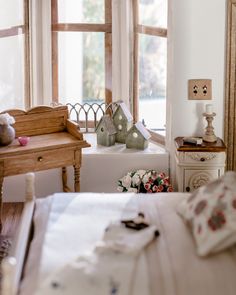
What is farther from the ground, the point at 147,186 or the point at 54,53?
the point at 54,53

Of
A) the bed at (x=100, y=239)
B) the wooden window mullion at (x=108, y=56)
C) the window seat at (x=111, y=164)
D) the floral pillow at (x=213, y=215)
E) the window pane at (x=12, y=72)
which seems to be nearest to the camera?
the bed at (x=100, y=239)

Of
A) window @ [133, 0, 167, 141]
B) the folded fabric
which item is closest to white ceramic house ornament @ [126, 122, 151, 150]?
window @ [133, 0, 167, 141]

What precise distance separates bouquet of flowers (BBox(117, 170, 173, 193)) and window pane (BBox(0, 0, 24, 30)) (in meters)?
1.57

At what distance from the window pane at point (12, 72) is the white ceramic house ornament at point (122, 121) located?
2.67ft

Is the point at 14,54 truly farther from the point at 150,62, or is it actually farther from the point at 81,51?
the point at 150,62

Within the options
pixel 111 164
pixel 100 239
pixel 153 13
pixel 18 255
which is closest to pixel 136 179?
pixel 111 164

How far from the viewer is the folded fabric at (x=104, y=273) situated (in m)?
2.34

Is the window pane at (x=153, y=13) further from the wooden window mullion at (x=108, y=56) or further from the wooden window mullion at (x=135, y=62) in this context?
the wooden window mullion at (x=108, y=56)

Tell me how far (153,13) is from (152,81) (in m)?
0.54

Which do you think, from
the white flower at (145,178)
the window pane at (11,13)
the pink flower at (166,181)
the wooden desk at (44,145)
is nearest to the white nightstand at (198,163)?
the pink flower at (166,181)

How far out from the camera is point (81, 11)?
5.27m

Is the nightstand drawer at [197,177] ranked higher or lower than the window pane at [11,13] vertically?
lower

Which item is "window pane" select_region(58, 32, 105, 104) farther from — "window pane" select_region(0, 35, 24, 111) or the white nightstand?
the white nightstand

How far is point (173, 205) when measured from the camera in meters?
3.21
